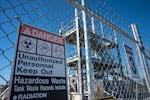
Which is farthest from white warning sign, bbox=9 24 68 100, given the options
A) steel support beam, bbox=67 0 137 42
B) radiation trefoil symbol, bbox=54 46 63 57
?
steel support beam, bbox=67 0 137 42

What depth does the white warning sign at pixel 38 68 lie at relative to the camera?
23.4 inches

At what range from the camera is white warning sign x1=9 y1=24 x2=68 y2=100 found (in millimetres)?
593

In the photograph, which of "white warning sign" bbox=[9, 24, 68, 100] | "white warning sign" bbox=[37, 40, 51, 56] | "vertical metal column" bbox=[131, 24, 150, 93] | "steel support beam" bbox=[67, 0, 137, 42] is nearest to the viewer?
"white warning sign" bbox=[9, 24, 68, 100]

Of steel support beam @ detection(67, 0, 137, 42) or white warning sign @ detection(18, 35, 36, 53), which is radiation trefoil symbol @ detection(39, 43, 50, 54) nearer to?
white warning sign @ detection(18, 35, 36, 53)

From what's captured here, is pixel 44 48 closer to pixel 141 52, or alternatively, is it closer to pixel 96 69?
pixel 141 52

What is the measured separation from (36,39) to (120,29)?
4.46 ft

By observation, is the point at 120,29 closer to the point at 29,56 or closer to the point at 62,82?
the point at 62,82

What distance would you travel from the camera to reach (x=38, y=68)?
673 millimetres

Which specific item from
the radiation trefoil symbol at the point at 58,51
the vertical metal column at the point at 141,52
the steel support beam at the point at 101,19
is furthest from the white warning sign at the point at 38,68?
the vertical metal column at the point at 141,52

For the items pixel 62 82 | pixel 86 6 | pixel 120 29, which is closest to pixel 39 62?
pixel 62 82

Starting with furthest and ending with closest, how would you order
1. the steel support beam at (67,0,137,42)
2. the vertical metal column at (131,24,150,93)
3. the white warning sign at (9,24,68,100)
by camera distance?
1. the vertical metal column at (131,24,150,93)
2. the steel support beam at (67,0,137,42)
3. the white warning sign at (9,24,68,100)

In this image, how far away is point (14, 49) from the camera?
61cm

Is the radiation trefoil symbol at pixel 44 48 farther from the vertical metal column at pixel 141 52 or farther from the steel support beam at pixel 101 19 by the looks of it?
the vertical metal column at pixel 141 52

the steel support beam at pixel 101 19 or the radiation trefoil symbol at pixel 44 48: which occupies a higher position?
the steel support beam at pixel 101 19
